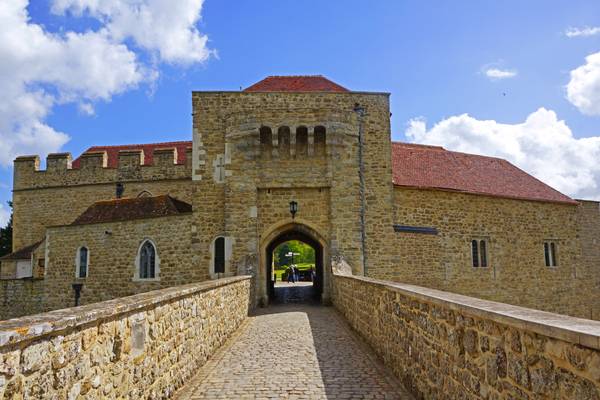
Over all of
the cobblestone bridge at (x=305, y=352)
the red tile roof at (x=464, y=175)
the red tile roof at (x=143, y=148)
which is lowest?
the cobblestone bridge at (x=305, y=352)

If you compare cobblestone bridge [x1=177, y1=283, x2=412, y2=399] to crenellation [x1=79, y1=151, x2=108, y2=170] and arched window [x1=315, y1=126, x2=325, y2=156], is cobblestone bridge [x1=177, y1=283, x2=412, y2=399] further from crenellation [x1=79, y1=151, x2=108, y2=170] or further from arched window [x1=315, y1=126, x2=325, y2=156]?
crenellation [x1=79, y1=151, x2=108, y2=170]

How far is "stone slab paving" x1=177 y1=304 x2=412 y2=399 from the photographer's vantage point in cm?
563

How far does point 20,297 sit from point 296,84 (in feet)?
48.1

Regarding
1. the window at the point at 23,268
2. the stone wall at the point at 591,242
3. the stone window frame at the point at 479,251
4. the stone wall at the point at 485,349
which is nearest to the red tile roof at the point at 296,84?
the stone window frame at the point at 479,251

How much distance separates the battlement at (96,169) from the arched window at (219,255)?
8185mm

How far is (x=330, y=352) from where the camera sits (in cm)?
797

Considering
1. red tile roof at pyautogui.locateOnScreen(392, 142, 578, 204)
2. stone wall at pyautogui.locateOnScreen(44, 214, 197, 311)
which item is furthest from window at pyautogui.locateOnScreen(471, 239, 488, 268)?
stone wall at pyautogui.locateOnScreen(44, 214, 197, 311)

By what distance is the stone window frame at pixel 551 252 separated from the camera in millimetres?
20406

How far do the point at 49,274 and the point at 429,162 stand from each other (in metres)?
16.9

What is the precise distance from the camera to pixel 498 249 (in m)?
19.0

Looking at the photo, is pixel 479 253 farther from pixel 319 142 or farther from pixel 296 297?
pixel 319 142

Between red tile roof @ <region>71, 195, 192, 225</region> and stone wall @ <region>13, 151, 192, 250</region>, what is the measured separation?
3.95 m

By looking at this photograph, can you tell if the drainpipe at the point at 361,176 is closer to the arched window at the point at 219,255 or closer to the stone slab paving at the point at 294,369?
the arched window at the point at 219,255

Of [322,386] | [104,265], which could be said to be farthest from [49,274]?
[322,386]
